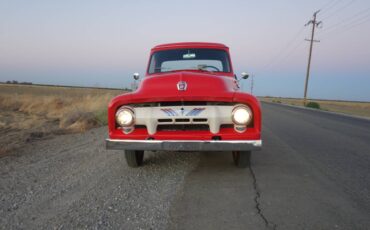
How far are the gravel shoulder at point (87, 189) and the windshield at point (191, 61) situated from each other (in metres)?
1.70

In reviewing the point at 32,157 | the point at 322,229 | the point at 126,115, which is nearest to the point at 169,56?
the point at 126,115

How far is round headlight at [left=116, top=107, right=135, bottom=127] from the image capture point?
3723 mm

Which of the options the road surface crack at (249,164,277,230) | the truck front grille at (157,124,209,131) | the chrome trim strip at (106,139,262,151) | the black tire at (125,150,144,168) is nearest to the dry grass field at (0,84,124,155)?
the black tire at (125,150,144,168)

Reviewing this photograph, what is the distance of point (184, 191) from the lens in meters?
3.39

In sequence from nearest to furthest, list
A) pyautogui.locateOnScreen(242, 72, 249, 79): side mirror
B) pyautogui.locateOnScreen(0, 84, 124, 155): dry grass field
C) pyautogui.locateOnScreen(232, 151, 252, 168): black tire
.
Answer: pyautogui.locateOnScreen(232, 151, 252, 168): black tire < pyautogui.locateOnScreen(242, 72, 249, 79): side mirror < pyautogui.locateOnScreen(0, 84, 124, 155): dry grass field

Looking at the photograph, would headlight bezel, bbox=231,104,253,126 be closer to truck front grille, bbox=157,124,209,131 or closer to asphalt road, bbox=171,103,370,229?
truck front grille, bbox=157,124,209,131

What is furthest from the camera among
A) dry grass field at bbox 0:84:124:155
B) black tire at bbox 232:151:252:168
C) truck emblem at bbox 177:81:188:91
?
dry grass field at bbox 0:84:124:155

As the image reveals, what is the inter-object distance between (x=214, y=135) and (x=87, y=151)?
3.20m

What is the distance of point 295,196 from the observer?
3.28 m

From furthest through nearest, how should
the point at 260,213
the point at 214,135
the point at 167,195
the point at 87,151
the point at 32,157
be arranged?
the point at 87,151
the point at 32,157
the point at 214,135
the point at 167,195
the point at 260,213

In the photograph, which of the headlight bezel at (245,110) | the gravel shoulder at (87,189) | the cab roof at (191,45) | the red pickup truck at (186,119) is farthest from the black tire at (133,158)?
the cab roof at (191,45)

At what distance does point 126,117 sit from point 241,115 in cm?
148

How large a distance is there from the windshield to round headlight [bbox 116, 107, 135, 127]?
2.05 m

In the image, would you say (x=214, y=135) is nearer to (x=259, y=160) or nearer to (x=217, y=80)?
(x=217, y=80)
